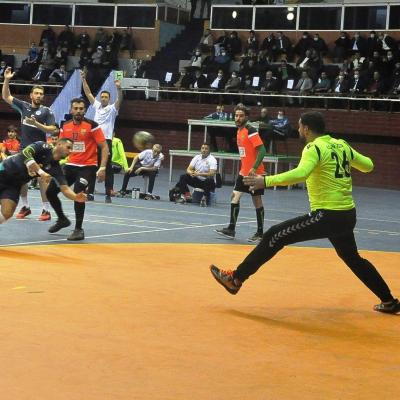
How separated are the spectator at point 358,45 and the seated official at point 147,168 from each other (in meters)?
11.0

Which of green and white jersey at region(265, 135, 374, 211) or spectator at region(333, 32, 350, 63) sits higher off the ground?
spectator at region(333, 32, 350, 63)

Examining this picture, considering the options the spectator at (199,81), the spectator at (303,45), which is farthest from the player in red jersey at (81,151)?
the spectator at (303,45)

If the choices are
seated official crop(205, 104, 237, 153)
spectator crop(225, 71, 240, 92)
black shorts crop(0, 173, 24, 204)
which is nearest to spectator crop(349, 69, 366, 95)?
spectator crop(225, 71, 240, 92)

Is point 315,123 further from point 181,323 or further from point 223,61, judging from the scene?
point 223,61

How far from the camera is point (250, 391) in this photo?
518 cm

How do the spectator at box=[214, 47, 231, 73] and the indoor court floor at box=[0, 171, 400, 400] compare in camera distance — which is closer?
the indoor court floor at box=[0, 171, 400, 400]

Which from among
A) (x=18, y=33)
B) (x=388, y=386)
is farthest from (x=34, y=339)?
(x=18, y=33)

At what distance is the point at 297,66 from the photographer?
29.4 metres

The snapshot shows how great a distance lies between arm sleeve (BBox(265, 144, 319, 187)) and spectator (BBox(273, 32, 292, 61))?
23321 millimetres

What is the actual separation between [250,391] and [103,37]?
30020 millimetres

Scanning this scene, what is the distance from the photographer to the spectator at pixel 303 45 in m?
30.0

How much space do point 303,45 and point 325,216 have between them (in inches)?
910

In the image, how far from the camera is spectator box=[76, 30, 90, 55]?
34.0 meters

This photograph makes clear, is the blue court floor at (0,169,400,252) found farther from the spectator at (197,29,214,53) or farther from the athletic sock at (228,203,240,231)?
the spectator at (197,29,214,53)
